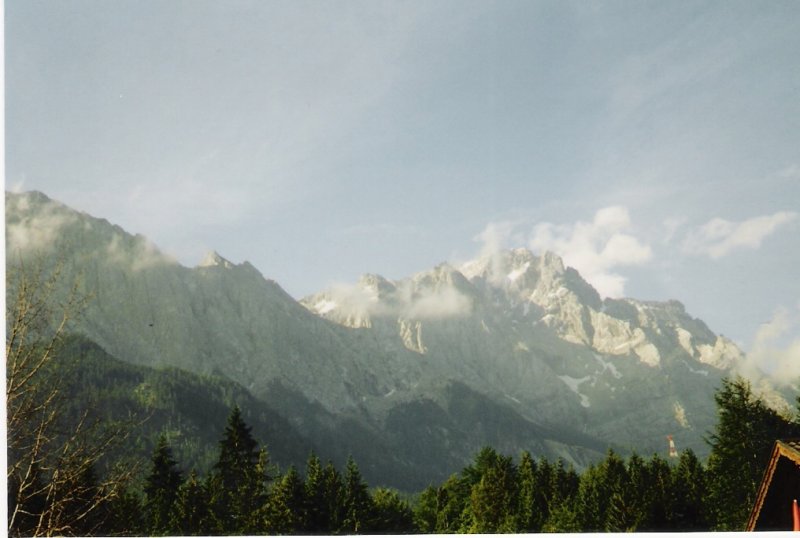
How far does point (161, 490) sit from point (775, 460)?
135ft

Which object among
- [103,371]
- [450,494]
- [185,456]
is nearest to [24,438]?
[450,494]

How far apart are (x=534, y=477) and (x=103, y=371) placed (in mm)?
154110

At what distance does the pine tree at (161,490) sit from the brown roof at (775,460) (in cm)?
3880

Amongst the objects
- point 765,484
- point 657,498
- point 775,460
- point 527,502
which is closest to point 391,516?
point 527,502

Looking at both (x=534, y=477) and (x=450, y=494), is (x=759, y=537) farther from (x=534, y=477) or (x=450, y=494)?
(x=450, y=494)

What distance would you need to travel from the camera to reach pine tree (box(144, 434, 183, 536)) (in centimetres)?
4125

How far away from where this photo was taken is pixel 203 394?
190000 mm

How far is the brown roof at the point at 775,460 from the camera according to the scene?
895cm

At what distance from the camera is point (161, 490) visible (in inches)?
1662

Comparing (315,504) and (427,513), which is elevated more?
(315,504)

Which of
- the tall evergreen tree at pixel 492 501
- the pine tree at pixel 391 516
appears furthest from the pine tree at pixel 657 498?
the pine tree at pixel 391 516

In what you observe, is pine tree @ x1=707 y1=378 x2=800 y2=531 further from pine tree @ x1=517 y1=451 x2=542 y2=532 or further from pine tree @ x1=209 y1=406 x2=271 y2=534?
pine tree @ x1=209 y1=406 x2=271 y2=534

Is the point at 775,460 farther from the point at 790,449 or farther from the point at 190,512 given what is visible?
the point at 190,512

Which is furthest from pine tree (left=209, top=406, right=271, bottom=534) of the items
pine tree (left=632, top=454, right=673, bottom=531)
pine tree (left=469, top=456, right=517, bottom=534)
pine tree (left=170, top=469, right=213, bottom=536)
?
pine tree (left=632, top=454, right=673, bottom=531)
